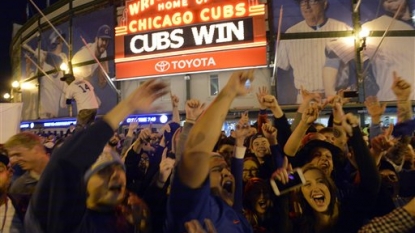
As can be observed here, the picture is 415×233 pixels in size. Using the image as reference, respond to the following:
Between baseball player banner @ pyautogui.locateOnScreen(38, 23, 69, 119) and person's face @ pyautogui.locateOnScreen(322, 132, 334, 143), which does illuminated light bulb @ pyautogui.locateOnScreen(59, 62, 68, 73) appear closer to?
baseball player banner @ pyautogui.locateOnScreen(38, 23, 69, 119)

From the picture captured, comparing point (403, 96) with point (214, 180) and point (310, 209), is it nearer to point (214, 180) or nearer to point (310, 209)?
point (310, 209)

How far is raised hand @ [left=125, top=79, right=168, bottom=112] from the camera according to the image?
7.20ft

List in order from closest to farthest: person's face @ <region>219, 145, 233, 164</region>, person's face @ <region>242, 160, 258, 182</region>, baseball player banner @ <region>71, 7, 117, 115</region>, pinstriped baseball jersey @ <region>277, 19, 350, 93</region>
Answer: person's face @ <region>242, 160, 258, 182</region>, person's face @ <region>219, 145, 233, 164</region>, pinstriped baseball jersey @ <region>277, 19, 350, 93</region>, baseball player banner @ <region>71, 7, 117, 115</region>

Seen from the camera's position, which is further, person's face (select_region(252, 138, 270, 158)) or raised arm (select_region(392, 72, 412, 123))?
person's face (select_region(252, 138, 270, 158))

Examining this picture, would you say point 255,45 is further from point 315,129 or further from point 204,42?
point 315,129

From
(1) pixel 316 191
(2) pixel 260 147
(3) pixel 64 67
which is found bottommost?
(1) pixel 316 191

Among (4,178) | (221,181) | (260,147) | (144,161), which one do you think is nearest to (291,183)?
(221,181)

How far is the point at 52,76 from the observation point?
22.1 m

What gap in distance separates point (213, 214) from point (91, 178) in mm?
729

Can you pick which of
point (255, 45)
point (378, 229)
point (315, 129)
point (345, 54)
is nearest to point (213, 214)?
point (378, 229)

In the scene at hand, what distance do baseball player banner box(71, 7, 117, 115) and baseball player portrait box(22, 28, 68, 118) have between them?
1365 mm

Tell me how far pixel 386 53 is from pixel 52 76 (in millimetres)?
17853

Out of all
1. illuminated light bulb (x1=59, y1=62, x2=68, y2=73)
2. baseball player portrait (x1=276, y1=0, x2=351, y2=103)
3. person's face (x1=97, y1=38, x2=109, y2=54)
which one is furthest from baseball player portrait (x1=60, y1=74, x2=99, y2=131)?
baseball player portrait (x1=276, y1=0, x2=351, y2=103)

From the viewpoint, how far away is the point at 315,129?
500cm
